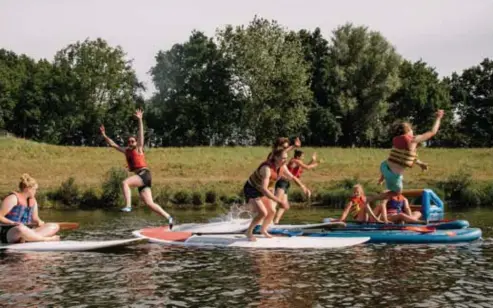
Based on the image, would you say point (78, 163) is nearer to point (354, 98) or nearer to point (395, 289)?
point (354, 98)

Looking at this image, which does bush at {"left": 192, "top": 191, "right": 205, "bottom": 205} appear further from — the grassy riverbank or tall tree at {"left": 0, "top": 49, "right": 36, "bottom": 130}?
tall tree at {"left": 0, "top": 49, "right": 36, "bottom": 130}

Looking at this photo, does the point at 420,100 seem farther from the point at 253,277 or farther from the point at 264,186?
the point at 253,277

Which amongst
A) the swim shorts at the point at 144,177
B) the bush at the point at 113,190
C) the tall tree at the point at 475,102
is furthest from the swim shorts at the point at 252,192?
the tall tree at the point at 475,102

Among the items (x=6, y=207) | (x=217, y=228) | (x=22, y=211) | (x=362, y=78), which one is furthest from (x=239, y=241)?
(x=362, y=78)

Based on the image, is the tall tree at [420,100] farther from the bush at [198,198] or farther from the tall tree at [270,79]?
the bush at [198,198]

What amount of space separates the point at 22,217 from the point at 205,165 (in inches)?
1205

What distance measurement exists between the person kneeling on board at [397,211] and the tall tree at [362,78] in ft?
169

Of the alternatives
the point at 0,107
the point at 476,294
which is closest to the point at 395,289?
the point at 476,294

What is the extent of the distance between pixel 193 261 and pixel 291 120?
53.2m

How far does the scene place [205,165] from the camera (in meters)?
47.0

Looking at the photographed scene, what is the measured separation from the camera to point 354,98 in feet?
231

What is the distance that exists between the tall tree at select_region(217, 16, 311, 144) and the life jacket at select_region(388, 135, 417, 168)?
1986 inches

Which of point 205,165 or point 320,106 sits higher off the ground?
point 320,106

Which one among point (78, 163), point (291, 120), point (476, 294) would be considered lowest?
point (476, 294)
